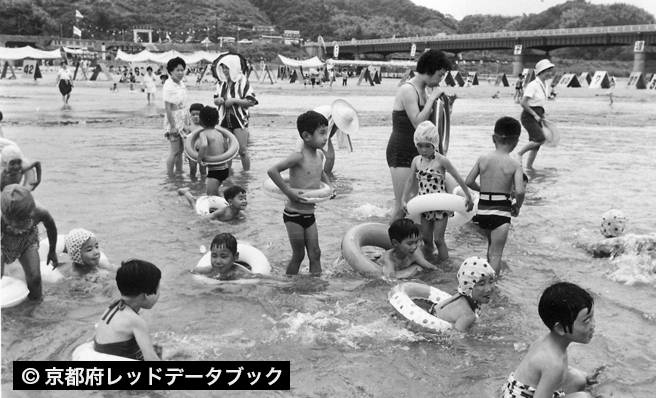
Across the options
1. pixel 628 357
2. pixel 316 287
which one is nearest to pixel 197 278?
pixel 316 287

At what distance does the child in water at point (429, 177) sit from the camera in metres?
5.90

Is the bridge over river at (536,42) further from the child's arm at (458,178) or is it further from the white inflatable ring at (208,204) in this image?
the child's arm at (458,178)

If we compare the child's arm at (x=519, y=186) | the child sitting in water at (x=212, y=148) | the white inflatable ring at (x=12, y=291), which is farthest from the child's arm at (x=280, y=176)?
the child sitting in water at (x=212, y=148)

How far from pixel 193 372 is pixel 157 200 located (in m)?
5.53

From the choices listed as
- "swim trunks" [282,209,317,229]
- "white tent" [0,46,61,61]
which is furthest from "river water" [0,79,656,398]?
"white tent" [0,46,61,61]

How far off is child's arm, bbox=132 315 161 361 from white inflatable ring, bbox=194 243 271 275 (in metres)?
2.09

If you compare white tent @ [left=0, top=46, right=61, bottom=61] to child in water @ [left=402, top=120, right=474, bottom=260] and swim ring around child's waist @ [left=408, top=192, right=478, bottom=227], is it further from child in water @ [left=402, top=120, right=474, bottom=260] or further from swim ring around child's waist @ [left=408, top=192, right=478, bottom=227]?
swim ring around child's waist @ [left=408, top=192, right=478, bottom=227]

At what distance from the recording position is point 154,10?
541 ft

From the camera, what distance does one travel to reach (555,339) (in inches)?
129

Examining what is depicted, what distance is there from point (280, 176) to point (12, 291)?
2.16 metres

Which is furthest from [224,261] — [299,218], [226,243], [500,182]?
[500,182]

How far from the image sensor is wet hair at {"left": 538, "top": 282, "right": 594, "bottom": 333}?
314 cm

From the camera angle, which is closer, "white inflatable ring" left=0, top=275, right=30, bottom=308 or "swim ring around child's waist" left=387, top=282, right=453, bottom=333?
"swim ring around child's waist" left=387, top=282, right=453, bottom=333

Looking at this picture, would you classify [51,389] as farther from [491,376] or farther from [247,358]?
[491,376]
